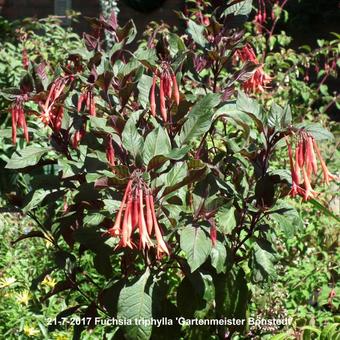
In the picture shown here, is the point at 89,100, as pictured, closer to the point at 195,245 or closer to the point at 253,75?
the point at 195,245

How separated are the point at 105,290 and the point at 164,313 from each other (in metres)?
0.24

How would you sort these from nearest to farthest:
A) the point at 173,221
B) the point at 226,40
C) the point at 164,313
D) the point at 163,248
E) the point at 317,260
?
the point at 163,248, the point at 173,221, the point at 164,313, the point at 226,40, the point at 317,260

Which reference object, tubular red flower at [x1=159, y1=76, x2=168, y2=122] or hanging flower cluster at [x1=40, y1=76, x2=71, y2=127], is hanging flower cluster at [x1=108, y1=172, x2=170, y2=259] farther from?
hanging flower cluster at [x1=40, y1=76, x2=71, y2=127]

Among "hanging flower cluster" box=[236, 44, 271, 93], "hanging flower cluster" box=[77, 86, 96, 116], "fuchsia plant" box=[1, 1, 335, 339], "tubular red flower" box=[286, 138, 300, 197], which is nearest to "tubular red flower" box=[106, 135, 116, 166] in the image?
"fuchsia plant" box=[1, 1, 335, 339]

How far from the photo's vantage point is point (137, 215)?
6.27 feet

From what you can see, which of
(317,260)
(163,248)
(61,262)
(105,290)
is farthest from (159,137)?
(317,260)

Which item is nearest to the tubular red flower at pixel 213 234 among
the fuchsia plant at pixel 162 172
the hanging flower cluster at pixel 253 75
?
the fuchsia plant at pixel 162 172

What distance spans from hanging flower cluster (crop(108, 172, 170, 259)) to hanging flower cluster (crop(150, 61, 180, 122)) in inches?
15.4

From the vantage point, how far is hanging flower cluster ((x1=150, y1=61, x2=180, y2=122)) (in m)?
2.28

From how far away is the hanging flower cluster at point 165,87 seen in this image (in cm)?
228

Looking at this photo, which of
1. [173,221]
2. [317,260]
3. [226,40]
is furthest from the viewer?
[317,260]

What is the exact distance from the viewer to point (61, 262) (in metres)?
2.70

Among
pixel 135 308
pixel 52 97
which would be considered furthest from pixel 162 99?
pixel 135 308

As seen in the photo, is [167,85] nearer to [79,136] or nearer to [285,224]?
[79,136]
